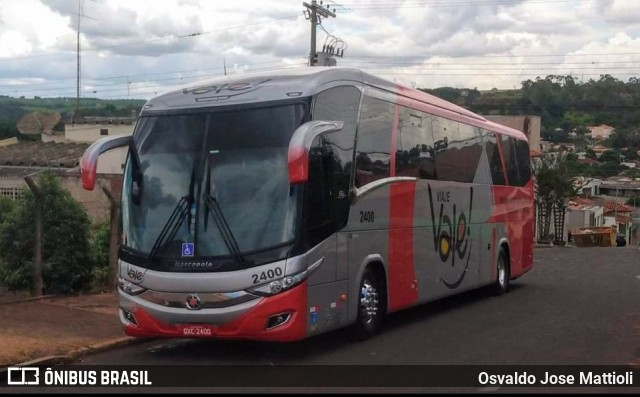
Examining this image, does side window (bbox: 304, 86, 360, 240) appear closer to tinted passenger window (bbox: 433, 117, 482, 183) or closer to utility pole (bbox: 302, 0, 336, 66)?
tinted passenger window (bbox: 433, 117, 482, 183)

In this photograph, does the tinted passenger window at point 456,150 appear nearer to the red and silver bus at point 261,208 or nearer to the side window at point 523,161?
the red and silver bus at point 261,208

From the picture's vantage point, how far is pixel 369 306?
37.1 feet

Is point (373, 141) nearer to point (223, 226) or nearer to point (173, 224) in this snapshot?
point (223, 226)

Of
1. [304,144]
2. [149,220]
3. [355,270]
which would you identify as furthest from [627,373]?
[149,220]

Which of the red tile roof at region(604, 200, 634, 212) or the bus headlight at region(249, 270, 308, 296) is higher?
the bus headlight at region(249, 270, 308, 296)

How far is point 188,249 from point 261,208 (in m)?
0.95

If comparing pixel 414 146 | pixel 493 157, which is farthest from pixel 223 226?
pixel 493 157

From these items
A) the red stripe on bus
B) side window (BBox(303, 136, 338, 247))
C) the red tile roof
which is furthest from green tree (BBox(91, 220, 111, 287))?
the red tile roof

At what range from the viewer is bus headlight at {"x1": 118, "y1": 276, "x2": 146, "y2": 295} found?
985cm

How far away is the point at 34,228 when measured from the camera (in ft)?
48.8

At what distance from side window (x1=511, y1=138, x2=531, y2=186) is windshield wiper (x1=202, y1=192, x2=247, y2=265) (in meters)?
10.6

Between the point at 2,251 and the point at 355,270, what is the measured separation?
24.2ft

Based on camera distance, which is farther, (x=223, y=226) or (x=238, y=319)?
(x=223, y=226)

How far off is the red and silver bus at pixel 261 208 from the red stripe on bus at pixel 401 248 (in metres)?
0.05
